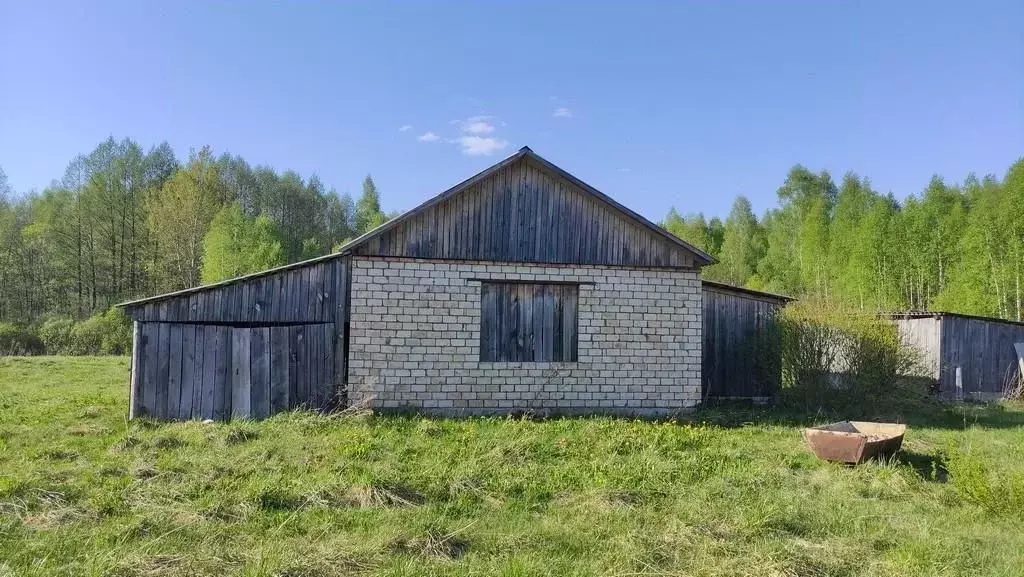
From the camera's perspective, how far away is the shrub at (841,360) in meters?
12.6

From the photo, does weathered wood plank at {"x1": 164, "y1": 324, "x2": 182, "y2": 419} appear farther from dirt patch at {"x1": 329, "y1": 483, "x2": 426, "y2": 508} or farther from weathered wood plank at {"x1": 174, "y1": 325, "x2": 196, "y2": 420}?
dirt patch at {"x1": 329, "y1": 483, "x2": 426, "y2": 508}

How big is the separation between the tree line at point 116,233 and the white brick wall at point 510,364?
25148 millimetres

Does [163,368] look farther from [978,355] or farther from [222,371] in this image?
[978,355]

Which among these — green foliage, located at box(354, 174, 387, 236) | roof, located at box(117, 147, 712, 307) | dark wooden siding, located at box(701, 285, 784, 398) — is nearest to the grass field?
roof, located at box(117, 147, 712, 307)

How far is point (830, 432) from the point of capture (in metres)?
8.12

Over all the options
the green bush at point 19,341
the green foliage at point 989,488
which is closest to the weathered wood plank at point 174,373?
the green foliage at point 989,488

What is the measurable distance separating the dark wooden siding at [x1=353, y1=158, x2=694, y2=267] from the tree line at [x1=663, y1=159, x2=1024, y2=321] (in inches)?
188

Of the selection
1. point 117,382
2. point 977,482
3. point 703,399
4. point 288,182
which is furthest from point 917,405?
point 288,182

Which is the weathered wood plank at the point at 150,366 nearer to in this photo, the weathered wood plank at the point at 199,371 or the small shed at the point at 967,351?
the weathered wood plank at the point at 199,371

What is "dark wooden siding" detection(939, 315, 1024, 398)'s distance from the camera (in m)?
16.4

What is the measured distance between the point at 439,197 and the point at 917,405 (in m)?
11.1

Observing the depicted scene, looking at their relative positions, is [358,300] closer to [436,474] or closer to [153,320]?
[153,320]

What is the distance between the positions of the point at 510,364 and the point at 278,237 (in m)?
33.6

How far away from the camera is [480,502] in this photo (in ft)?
21.0
